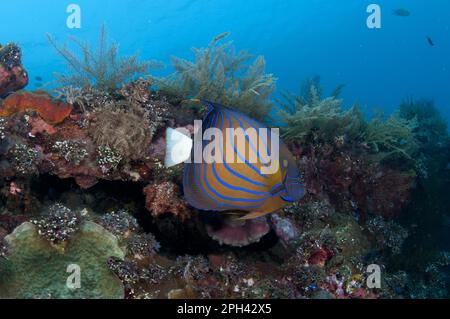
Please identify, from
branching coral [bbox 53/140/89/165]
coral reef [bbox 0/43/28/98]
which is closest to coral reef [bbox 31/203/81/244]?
branching coral [bbox 53/140/89/165]

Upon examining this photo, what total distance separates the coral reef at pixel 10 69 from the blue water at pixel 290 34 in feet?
146

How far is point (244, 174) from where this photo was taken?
83.2 inches

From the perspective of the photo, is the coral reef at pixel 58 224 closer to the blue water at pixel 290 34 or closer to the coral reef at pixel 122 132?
the coral reef at pixel 122 132

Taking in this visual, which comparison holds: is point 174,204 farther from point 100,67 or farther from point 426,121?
point 426,121

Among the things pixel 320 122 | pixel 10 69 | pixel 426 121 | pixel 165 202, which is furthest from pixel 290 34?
pixel 165 202

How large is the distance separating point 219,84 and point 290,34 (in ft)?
266

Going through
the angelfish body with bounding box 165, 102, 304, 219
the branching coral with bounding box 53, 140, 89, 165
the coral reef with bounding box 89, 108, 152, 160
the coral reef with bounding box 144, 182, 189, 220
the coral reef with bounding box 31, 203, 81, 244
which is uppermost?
the coral reef with bounding box 89, 108, 152, 160

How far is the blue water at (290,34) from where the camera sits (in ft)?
195

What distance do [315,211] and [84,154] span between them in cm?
290

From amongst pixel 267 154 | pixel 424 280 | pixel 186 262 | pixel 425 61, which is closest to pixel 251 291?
pixel 186 262

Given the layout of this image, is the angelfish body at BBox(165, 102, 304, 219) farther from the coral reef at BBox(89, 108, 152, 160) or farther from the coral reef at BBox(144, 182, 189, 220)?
the coral reef at BBox(89, 108, 152, 160)

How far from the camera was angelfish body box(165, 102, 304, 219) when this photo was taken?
2.10 meters

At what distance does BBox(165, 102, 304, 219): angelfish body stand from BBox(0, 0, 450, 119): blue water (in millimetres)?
48280

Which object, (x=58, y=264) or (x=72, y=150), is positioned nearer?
(x=58, y=264)
